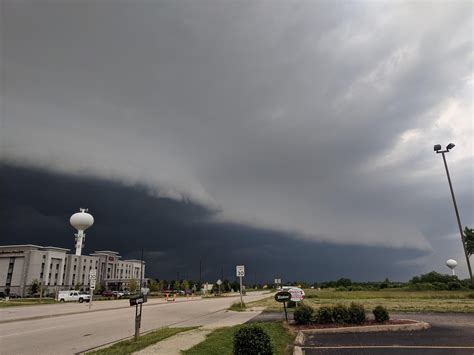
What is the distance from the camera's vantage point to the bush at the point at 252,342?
7.81m

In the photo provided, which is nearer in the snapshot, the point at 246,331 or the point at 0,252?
the point at 246,331

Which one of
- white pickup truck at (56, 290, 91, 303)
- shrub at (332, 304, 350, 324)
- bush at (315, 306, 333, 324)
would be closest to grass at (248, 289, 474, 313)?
shrub at (332, 304, 350, 324)

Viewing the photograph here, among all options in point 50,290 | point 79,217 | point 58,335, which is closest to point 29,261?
point 50,290

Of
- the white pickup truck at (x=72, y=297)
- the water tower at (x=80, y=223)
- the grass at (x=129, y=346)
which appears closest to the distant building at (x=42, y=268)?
the water tower at (x=80, y=223)

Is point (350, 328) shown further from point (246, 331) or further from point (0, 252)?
point (0, 252)

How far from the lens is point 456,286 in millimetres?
56062

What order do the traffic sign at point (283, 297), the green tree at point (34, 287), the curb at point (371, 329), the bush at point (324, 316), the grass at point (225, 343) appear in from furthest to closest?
the green tree at point (34, 287)
the traffic sign at point (283, 297)
the bush at point (324, 316)
the curb at point (371, 329)
the grass at point (225, 343)

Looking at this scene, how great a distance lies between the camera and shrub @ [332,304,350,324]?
1586cm

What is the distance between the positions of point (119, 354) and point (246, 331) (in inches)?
170

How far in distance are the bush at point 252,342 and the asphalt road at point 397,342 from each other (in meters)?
3.35

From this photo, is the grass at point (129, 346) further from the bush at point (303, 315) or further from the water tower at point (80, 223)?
the water tower at point (80, 223)

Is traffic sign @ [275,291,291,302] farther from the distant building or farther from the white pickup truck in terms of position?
the distant building

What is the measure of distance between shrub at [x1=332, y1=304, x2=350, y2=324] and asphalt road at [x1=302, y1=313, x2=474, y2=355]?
201cm

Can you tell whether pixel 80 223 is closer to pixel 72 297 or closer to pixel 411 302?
pixel 72 297
